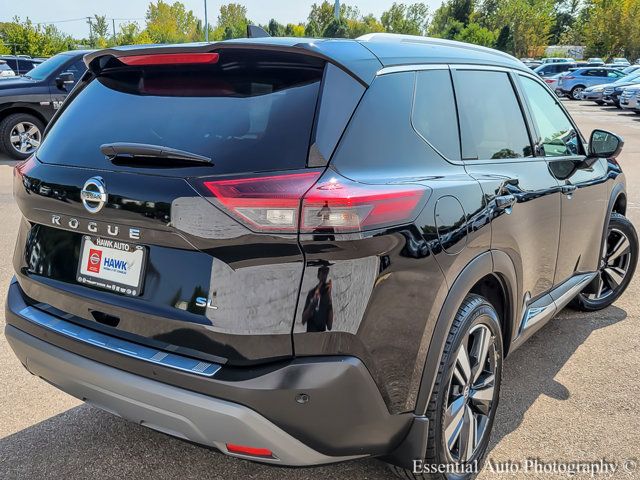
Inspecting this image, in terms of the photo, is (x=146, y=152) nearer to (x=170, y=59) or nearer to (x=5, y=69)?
(x=170, y=59)

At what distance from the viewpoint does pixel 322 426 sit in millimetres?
1991

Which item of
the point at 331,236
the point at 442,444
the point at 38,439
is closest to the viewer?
the point at 331,236

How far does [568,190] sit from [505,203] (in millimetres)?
943

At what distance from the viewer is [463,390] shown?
2.54m

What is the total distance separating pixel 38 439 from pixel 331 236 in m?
1.91

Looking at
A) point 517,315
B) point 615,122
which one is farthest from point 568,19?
point 517,315

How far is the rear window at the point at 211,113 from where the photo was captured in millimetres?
2053

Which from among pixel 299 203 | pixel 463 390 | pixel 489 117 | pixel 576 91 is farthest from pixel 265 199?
pixel 576 91

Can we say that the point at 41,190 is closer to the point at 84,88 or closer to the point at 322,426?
the point at 84,88

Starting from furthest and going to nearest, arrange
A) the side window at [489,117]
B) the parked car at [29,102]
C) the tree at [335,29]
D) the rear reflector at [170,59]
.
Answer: the tree at [335,29] < the parked car at [29,102] < the side window at [489,117] < the rear reflector at [170,59]

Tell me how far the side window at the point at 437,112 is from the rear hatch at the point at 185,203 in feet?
1.71

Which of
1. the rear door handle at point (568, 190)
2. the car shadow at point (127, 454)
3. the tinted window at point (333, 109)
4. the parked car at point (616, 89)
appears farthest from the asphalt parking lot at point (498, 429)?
the parked car at point (616, 89)

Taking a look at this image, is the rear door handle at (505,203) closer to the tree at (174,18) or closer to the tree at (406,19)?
the tree at (406,19)

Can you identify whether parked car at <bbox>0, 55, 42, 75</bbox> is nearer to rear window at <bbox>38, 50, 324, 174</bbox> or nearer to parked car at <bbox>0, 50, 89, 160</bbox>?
parked car at <bbox>0, 50, 89, 160</bbox>
